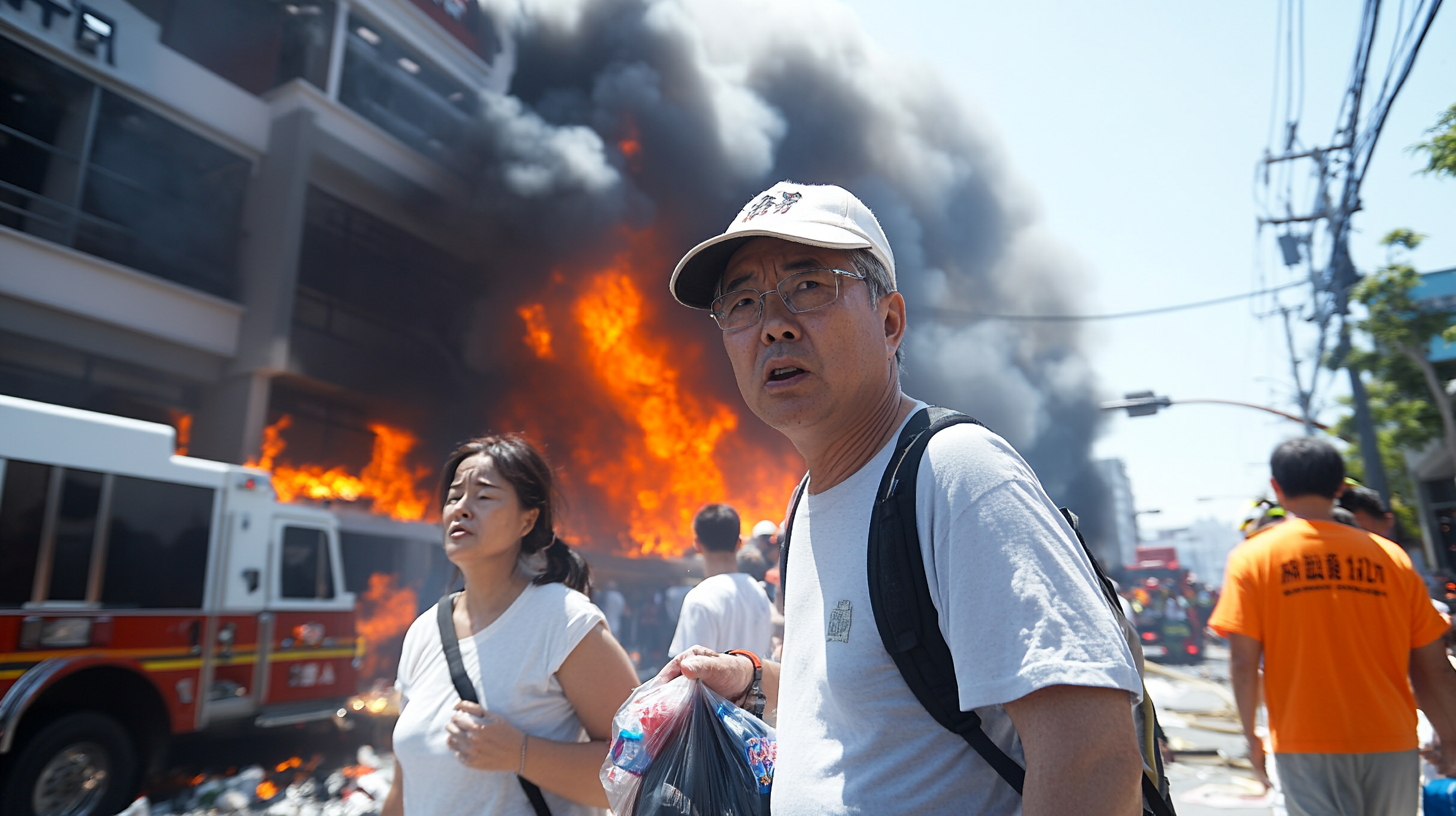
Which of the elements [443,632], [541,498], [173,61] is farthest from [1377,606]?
[173,61]

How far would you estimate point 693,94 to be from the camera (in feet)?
58.9

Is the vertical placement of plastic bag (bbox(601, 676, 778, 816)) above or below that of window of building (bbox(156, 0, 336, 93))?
below

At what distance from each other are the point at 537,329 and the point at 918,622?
16.2 m

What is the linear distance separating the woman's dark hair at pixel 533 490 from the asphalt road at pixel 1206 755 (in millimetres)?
2642

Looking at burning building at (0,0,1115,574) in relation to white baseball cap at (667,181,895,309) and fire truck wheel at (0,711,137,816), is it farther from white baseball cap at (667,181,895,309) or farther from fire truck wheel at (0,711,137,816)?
white baseball cap at (667,181,895,309)

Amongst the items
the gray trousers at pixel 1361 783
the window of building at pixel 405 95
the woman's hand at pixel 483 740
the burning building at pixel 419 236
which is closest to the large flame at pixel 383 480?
the burning building at pixel 419 236

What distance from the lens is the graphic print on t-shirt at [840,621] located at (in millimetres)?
1055

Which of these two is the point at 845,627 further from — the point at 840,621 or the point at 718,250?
the point at 718,250

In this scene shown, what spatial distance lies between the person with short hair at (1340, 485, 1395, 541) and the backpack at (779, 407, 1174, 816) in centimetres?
390

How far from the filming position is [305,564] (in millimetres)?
7273

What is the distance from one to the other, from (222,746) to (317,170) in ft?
32.7

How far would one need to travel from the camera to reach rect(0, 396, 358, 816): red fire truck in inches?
198

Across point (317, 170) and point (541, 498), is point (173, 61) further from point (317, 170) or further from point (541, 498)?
point (541, 498)

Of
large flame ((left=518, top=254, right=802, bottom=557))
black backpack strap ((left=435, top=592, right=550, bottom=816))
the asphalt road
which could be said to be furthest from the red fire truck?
large flame ((left=518, top=254, right=802, bottom=557))
